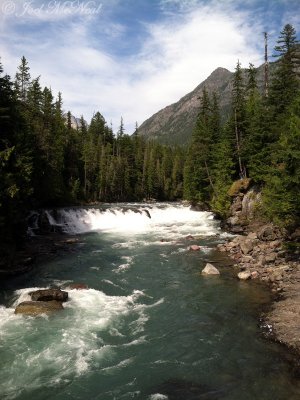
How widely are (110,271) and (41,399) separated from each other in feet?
46.3

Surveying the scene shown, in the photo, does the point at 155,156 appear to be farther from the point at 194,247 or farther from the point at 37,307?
the point at 37,307

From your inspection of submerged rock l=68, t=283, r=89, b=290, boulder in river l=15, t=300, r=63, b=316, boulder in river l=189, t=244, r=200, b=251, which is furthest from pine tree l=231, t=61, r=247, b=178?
boulder in river l=15, t=300, r=63, b=316

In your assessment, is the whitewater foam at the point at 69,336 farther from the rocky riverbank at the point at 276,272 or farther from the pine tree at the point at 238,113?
the pine tree at the point at 238,113

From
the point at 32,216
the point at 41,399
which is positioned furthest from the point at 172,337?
the point at 32,216

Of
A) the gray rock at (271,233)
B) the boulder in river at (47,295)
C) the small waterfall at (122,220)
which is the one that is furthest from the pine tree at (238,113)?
the boulder in river at (47,295)

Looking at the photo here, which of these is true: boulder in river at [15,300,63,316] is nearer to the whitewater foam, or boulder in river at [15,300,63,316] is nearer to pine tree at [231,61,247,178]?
the whitewater foam

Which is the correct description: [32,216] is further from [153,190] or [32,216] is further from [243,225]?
[153,190]

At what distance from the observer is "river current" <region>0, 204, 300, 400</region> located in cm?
1131

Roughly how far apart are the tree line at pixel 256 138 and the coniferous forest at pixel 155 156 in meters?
0.11

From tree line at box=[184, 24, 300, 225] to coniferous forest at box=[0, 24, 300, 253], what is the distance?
11 cm

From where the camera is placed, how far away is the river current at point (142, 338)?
1131 centimetres

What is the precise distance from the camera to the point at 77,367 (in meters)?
12.5

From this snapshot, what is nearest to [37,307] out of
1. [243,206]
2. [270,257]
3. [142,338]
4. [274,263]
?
[142,338]

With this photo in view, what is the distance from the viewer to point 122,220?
51344 millimetres
